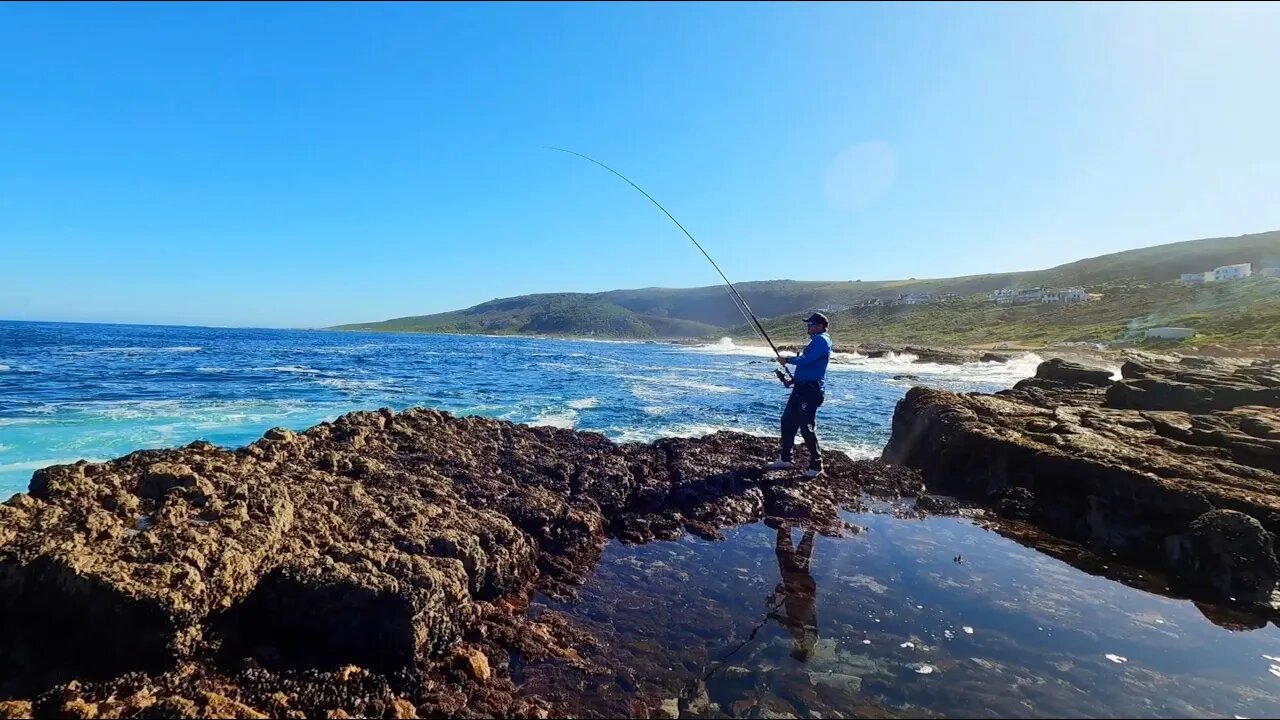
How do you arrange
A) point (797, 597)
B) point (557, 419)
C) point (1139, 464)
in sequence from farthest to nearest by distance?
point (557, 419), point (1139, 464), point (797, 597)

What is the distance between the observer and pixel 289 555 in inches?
196

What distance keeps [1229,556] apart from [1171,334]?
2461 inches

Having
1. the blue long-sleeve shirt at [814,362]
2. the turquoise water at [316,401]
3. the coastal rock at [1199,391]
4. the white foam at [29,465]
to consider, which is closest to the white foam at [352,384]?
the turquoise water at [316,401]

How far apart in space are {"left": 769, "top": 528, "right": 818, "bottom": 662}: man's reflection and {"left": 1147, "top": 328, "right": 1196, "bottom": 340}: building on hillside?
63.2 metres

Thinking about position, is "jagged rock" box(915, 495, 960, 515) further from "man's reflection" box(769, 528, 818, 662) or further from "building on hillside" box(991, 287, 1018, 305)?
"building on hillside" box(991, 287, 1018, 305)

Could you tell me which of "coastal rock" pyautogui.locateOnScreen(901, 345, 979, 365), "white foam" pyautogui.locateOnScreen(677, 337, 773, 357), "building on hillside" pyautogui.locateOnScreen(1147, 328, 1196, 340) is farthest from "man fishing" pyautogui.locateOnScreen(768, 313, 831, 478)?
"white foam" pyautogui.locateOnScreen(677, 337, 773, 357)

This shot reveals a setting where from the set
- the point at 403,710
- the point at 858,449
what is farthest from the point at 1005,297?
the point at 403,710

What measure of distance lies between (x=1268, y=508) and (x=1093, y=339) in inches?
2715

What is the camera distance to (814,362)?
10148 mm

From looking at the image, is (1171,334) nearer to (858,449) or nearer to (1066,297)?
(858,449)

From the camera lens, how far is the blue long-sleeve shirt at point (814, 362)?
1006 cm

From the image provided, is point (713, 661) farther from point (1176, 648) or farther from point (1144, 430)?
point (1144, 430)

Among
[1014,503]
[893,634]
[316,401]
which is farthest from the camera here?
[316,401]

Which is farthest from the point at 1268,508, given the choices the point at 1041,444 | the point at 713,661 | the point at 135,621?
the point at 135,621
